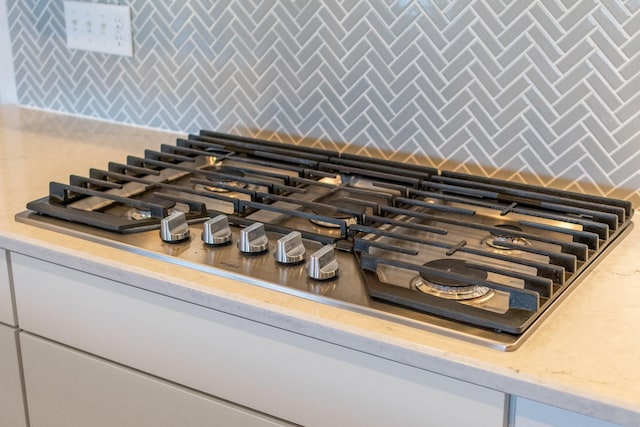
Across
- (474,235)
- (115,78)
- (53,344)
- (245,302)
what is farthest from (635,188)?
(115,78)

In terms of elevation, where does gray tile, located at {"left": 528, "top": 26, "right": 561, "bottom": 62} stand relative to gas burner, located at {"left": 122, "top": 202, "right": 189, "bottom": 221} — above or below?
above

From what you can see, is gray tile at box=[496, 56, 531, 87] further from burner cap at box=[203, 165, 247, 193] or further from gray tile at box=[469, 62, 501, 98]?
burner cap at box=[203, 165, 247, 193]

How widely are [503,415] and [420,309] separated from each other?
6.5 inches

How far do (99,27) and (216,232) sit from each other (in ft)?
3.20

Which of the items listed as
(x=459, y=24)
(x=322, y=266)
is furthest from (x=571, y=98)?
(x=322, y=266)

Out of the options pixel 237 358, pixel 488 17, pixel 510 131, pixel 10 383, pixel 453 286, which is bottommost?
pixel 10 383

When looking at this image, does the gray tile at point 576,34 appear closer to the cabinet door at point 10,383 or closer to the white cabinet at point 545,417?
the white cabinet at point 545,417

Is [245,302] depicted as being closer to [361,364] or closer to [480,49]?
[361,364]

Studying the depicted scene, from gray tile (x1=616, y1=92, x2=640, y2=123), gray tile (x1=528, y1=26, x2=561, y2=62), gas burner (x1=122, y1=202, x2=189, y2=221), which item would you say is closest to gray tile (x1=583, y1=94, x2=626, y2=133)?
gray tile (x1=616, y1=92, x2=640, y2=123)

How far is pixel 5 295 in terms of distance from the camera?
1.37 metres

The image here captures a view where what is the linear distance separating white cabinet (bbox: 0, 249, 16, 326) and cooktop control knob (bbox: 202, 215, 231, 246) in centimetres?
38

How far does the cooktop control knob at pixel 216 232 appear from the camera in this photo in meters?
1.21

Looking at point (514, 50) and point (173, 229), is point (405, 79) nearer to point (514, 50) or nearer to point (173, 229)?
point (514, 50)

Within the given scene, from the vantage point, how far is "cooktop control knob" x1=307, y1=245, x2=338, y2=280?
1.10m
